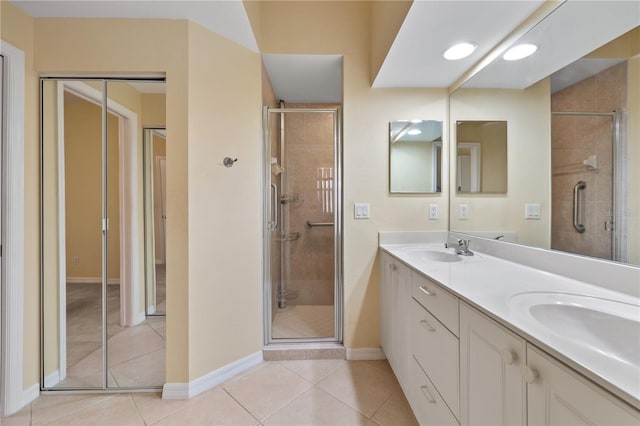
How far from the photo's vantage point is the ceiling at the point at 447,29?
1019 mm

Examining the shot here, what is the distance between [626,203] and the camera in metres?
0.87

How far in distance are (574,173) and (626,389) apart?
98 centimetres

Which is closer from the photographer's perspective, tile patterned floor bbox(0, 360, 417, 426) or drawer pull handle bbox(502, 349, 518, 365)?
drawer pull handle bbox(502, 349, 518, 365)

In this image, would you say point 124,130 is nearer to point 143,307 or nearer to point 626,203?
point 143,307

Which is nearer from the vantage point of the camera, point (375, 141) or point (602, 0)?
point (602, 0)

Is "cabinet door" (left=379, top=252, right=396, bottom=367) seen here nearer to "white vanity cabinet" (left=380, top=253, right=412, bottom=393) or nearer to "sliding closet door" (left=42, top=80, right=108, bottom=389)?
"white vanity cabinet" (left=380, top=253, right=412, bottom=393)

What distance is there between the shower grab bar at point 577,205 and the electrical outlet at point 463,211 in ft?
2.42

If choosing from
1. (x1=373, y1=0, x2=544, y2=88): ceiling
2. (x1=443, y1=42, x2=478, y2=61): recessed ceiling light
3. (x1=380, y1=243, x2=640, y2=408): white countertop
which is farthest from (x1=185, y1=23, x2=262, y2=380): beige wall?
(x1=443, y1=42, x2=478, y2=61): recessed ceiling light

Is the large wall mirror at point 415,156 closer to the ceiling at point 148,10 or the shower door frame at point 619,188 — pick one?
the shower door frame at point 619,188

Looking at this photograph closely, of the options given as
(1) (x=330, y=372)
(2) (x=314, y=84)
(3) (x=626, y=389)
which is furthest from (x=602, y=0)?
(1) (x=330, y=372)

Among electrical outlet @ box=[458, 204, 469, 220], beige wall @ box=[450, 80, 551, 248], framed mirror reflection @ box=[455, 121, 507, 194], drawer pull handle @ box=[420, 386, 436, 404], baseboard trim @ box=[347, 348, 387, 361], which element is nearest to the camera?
drawer pull handle @ box=[420, 386, 436, 404]

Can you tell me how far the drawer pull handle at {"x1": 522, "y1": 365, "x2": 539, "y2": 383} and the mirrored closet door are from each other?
187 cm

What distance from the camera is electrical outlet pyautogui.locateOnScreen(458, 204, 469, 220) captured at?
5.90 ft

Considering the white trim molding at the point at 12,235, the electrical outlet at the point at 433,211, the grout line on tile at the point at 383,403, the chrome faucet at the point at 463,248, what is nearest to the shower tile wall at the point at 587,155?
the chrome faucet at the point at 463,248
